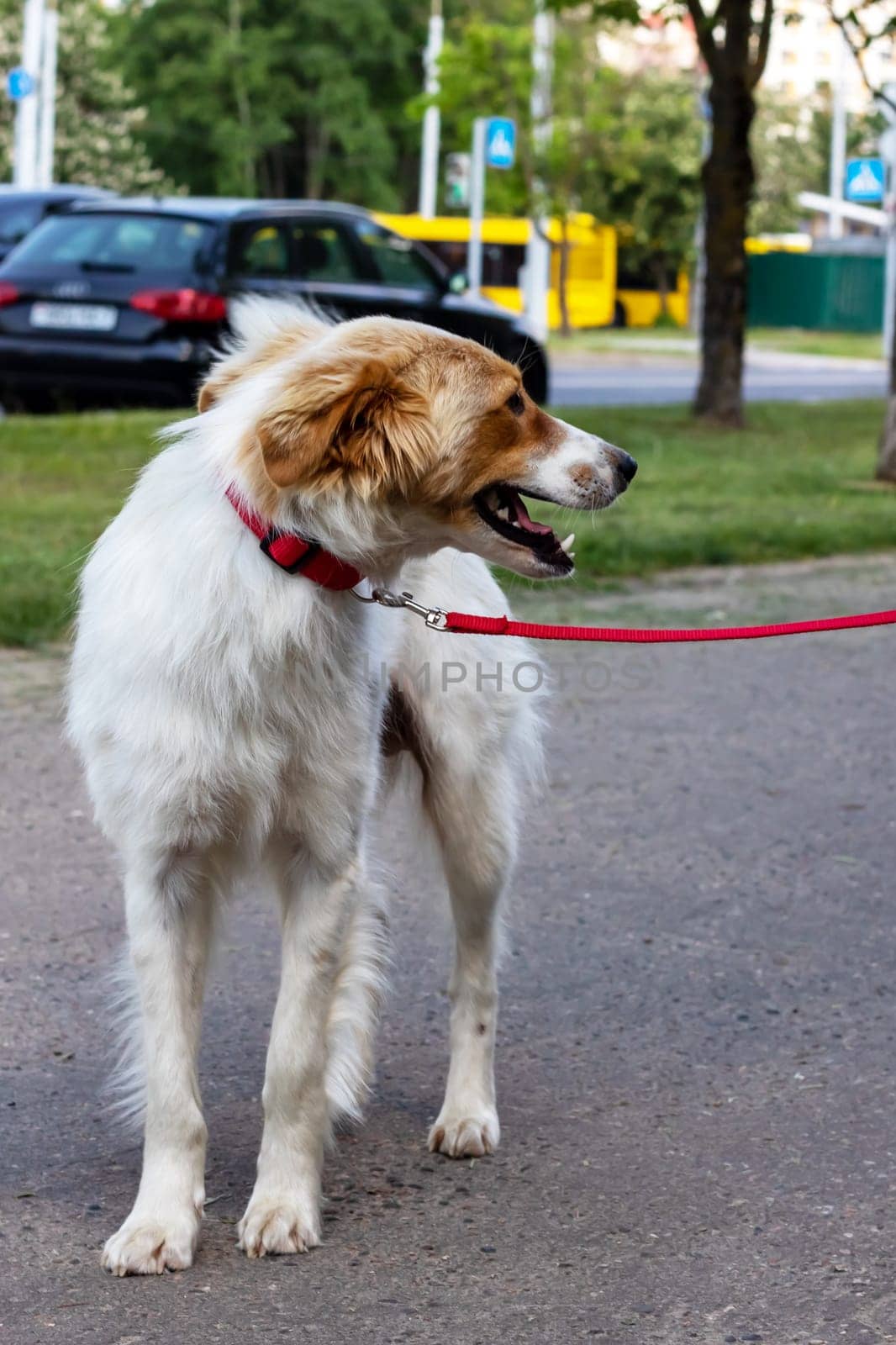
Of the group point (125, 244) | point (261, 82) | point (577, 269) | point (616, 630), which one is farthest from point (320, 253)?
point (261, 82)

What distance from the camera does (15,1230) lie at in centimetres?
313

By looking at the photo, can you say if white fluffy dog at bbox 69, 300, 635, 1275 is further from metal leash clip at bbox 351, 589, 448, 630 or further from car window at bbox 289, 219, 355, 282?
car window at bbox 289, 219, 355, 282

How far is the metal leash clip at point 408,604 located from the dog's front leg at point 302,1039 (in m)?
0.45

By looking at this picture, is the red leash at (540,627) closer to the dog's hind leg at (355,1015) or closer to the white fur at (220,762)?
the white fur at (220,762)

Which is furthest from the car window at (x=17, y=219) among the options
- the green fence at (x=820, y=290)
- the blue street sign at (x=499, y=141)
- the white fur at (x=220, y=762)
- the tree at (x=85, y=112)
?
the green fence at (x=820, y=290)

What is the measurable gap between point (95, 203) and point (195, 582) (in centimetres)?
1170

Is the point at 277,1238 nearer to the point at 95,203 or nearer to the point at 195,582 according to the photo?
the point at 195,582

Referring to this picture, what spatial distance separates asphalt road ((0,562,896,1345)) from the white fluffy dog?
0.70 ft

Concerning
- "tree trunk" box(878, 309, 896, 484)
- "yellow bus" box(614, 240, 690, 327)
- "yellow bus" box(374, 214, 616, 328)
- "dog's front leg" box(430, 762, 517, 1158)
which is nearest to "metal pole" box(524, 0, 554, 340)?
"yellow bus" box(374, 214, 616, 328)

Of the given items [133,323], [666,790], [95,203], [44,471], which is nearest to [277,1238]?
[666,790]

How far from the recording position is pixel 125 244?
13.3 m

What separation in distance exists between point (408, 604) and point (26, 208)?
16027 millimetres

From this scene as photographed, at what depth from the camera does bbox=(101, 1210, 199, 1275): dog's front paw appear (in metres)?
2.99

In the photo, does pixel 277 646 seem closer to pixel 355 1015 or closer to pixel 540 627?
pixel 540 627
